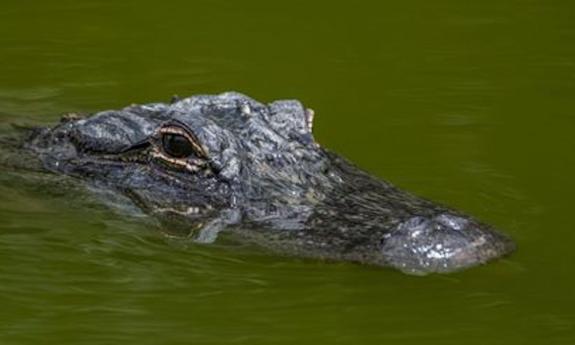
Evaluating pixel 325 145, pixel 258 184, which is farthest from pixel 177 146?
pixel 325 145

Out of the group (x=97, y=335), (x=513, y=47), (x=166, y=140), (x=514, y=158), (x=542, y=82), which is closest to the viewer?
(x=97, y=335)

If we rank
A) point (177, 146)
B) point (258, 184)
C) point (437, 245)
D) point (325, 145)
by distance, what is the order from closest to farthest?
point (437, 245) → point (258, 184) → point (177, 146) → point (325, 145)

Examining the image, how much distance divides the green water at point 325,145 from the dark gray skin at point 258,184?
12 centimetres

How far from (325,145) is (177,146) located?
1798 millimetres

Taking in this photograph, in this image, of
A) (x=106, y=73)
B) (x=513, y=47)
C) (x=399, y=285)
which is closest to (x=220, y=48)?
(x=106, y=73)

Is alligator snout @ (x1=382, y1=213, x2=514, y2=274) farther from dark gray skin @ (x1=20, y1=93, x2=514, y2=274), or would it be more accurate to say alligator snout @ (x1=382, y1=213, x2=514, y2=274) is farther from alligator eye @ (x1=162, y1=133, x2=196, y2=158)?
alligator eye @ (x1=162, y1=133, x2=196, y2=158)

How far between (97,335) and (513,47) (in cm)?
629

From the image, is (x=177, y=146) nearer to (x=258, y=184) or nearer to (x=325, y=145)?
(x=258, y=184)

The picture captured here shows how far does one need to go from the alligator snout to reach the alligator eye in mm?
1509

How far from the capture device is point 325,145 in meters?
Result: 9.38

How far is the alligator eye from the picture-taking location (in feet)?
25.3

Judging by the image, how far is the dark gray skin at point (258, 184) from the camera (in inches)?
258

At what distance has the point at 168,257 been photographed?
7.04 metres

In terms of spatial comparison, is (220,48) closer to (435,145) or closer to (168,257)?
(435,145)
